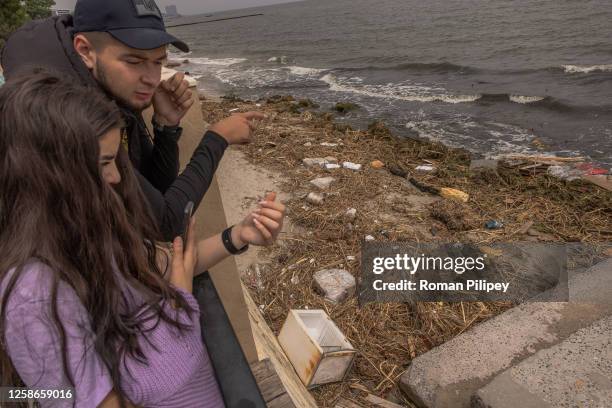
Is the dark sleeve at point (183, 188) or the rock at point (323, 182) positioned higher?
the dark sleeve at point (183, 188)

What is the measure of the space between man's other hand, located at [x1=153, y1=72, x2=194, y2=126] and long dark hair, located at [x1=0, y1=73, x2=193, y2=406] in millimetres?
576

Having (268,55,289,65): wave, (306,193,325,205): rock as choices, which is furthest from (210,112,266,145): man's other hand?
(268,55,289,65): wave

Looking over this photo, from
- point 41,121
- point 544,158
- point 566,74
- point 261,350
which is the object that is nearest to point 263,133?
point 544,158

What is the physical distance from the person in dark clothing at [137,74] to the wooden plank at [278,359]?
1.24m

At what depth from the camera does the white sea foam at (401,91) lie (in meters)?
13.1

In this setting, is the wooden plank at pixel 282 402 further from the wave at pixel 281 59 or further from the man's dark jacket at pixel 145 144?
the wave at pixel 281 59

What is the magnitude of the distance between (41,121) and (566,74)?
626 inches

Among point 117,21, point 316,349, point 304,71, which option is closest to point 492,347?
point 316,349

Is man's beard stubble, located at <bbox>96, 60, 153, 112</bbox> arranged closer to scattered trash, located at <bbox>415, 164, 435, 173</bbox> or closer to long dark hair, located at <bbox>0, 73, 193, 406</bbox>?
long dark hair, located at <bbox>0, 73, 193, 406</bbox>

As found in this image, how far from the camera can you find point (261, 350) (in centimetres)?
259

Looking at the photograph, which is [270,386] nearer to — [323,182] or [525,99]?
[323,182]

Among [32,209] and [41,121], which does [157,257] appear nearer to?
[32,209]

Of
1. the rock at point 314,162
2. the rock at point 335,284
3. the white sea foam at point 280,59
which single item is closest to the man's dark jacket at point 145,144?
the rock at point 335,284

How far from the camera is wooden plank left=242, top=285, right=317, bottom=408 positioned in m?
2.49
